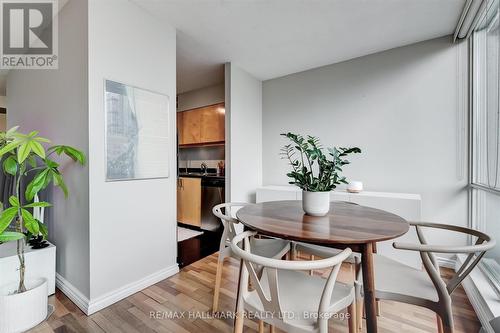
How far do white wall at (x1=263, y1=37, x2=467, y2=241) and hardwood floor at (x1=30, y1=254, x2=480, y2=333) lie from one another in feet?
3.55

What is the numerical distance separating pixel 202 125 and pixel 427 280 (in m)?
3.77

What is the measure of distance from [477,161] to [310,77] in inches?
85.4

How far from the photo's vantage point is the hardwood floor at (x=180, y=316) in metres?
1.54

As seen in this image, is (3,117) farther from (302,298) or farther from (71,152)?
(302,298)

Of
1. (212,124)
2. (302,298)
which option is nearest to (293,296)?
(302,298)

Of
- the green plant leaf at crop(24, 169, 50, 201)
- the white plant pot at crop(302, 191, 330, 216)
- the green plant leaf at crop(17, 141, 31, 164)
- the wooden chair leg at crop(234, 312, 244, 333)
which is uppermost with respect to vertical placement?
the green plant leaf at crop(17, 141, 31, 164)

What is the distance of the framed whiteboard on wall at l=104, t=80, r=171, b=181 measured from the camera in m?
1.79

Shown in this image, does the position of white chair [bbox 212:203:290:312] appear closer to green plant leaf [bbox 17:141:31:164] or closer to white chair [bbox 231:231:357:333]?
white chair [bbox 231:231:357:333]

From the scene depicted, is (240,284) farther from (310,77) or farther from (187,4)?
(310,77)

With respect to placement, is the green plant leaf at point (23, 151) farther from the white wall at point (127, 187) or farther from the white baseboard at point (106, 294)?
the white baseboard at point (106, 294)

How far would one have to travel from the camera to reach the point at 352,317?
1.11 metres

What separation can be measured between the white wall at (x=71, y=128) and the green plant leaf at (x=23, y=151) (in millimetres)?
346

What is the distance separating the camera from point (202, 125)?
4.18 metres

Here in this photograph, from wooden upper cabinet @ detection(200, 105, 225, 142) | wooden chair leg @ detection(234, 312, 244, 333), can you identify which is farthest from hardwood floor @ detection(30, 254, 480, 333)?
wooden upper cabinet @ detection(200, 105, 225, 142)
